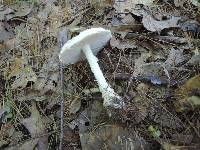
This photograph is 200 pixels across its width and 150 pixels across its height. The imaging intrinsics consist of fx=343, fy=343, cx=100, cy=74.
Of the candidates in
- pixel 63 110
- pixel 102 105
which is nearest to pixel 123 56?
pixel 102 105

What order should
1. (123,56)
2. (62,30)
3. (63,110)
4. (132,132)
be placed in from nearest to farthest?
(132,132)
(63,110)
(123,56)
(62,30)

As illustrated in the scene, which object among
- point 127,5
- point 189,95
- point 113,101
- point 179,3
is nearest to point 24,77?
point 113,101

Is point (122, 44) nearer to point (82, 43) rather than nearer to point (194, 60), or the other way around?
point (82, 43)

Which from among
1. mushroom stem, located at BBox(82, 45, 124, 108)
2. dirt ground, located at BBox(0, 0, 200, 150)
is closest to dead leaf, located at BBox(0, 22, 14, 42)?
dirt ground, located at BBox(0, 0, 200, 150)

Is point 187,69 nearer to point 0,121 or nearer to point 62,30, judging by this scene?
point 62,30

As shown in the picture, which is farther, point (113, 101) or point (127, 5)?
point (127, 5)

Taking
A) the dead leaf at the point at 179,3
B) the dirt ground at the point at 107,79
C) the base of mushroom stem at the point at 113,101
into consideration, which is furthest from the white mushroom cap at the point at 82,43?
the dead leaf at the point at 179,3
